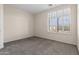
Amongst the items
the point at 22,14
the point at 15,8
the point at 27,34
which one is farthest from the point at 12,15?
the point at 27,34

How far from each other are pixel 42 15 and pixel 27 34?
213 cm

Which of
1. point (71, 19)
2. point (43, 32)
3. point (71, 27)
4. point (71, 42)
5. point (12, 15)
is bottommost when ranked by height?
point (71, 42)

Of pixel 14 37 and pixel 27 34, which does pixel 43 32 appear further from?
pixel 14 37

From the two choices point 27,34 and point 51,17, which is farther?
point 27,34

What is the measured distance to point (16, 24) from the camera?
533 cm

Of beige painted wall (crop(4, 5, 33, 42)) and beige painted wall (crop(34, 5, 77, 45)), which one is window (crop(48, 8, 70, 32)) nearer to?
beige painted wall (crop(34, 5, 77, 45))

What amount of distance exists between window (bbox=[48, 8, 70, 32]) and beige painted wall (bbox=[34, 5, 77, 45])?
282 mm

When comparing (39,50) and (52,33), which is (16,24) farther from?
(39,50)

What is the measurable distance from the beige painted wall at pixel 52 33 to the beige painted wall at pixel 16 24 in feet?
2.33

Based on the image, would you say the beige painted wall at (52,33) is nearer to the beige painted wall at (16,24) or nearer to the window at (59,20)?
the window at (59,20)

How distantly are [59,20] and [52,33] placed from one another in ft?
3.41

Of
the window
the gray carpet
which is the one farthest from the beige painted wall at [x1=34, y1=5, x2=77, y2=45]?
the gray carpet

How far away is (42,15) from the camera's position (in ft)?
19.9

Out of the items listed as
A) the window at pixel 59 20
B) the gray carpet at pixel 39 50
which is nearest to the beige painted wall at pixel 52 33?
the window at pixel 59 20
